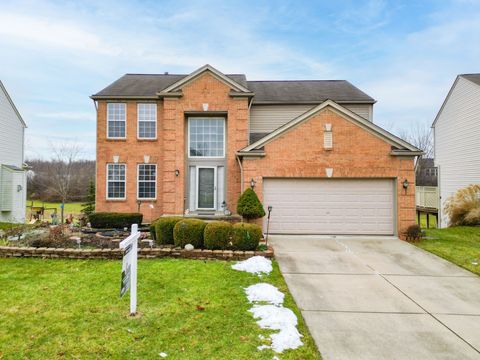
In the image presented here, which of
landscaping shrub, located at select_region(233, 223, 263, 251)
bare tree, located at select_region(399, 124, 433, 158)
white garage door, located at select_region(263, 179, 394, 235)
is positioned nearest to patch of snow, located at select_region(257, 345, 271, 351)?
landscaping shrub, located at select_region(233, 223, 263, 251)

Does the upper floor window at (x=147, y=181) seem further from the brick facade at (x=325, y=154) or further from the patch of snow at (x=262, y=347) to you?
the patch of snow at (x=262, y=347)

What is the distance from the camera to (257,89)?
16812 mm

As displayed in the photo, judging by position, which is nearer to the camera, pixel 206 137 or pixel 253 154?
pixel 253 154

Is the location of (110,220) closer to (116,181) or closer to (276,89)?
(116,181)

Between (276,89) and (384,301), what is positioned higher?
(276,89)

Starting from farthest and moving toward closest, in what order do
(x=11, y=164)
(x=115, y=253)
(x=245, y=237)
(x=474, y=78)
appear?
(x=11, y=164) < (x=474, y=78) < (x=245, y=237) < (x=115, y=253)

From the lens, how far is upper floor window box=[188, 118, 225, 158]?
46.1 ft

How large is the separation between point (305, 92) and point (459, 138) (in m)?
10.6

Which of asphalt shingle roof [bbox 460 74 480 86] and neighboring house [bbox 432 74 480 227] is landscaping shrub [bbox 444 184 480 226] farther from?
asphalt shingle roof [bbox 460 74 480 86]

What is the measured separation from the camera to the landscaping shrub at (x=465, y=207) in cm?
1266

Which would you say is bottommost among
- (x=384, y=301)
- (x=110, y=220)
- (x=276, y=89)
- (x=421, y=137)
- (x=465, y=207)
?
(x=384, y=301)

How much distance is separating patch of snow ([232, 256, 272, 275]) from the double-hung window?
31.9 ft

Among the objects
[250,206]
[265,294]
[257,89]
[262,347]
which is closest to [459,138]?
[257,89]

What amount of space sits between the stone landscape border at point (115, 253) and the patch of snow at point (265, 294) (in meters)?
2.08
